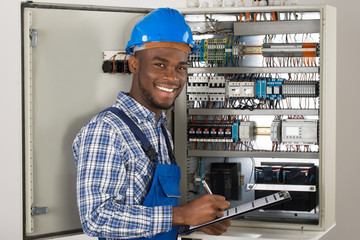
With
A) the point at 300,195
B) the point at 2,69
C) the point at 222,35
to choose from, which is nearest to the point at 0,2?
the point at 2,69

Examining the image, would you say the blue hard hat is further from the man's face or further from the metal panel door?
the metal panel door

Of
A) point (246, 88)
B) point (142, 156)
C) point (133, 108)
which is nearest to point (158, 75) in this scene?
point (133, 108)

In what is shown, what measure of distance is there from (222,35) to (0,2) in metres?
1.71

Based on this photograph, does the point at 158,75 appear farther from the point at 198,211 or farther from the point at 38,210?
the point at 38,210

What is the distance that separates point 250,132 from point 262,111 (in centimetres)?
15

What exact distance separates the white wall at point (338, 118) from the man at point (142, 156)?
151 cm

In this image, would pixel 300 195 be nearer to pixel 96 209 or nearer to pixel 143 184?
pixel 143 184

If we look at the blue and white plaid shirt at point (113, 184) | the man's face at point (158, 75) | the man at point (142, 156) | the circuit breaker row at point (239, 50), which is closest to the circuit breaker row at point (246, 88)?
the circuit breaker row at point (239, 50)

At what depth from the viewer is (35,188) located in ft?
7.15

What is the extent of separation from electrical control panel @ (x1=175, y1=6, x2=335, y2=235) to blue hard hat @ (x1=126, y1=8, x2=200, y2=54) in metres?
0.50

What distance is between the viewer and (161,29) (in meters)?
1.93

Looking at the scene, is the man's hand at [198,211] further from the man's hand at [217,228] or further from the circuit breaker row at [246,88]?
the circuit breaker row at [246,88]

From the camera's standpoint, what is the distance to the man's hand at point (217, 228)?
2176 mm

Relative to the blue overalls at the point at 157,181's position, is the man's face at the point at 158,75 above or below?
above
